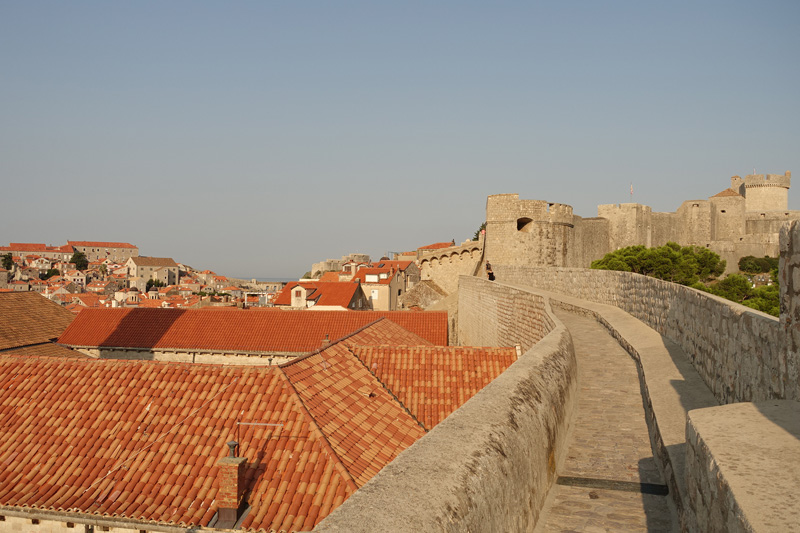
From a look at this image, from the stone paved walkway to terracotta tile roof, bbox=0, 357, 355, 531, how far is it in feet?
11.3

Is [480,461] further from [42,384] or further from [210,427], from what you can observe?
[42,384]

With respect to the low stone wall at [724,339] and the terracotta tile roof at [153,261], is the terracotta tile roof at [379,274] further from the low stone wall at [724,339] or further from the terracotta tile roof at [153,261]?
the terracotta tile roof at [153,261]

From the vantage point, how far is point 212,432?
9.11m

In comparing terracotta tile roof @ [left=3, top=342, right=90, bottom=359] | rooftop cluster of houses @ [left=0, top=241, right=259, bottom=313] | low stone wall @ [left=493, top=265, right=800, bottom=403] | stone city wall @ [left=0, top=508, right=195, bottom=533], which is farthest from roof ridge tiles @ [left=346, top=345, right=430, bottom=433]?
rooftop cluster of houses @ [left=0, top=241, right=259, bottom=313]

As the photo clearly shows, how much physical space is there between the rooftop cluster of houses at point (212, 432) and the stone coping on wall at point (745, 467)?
4.91 meters

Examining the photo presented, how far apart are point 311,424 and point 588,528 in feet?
19.8

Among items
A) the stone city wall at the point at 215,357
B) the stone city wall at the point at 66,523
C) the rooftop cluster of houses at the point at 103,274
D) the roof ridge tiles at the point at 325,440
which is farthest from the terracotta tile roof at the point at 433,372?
the rooftop cluster of houses at the point at 103,274

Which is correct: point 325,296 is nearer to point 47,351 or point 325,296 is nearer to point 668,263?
point 47,351

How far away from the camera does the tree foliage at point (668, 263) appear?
31.8 m

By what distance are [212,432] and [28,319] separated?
726 inches

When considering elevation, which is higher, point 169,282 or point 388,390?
point 388,390

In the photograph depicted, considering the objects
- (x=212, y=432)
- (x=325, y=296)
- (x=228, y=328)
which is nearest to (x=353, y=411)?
(x=212, y=432)

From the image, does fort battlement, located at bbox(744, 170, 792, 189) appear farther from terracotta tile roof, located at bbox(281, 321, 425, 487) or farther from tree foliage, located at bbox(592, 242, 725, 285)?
terracotta tile roof, located at bbox(281, 321, 425, 487)

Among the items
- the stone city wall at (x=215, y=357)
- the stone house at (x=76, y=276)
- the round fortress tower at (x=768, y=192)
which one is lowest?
the stone house at (x=76, y=276)
